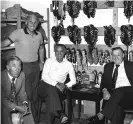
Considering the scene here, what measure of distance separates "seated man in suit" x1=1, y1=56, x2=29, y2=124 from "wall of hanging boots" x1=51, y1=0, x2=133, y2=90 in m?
1.42

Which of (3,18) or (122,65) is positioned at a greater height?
(3,18)

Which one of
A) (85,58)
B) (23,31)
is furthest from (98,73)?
(23,31)

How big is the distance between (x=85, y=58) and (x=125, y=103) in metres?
1.15

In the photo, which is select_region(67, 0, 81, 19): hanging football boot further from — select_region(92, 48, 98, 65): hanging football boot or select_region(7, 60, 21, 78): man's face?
select_region(7, 60, 21, 78): man's face

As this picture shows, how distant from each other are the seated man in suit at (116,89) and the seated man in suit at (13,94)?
44.8 inches

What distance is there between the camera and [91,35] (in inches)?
152

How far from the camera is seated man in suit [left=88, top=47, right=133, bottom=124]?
3.12m

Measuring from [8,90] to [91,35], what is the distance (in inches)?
71.1

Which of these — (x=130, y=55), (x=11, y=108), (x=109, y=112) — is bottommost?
(x=109, y=112)

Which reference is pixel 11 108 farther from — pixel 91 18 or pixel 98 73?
pixel 91 18

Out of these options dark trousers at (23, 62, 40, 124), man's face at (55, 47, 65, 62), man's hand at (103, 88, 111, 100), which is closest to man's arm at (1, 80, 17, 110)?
dark trousers at (23, 62, 40, 124)

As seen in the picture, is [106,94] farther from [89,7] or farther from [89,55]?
[89,7]

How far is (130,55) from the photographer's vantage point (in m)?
3.65

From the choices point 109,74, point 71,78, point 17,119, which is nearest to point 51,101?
point 71,78
